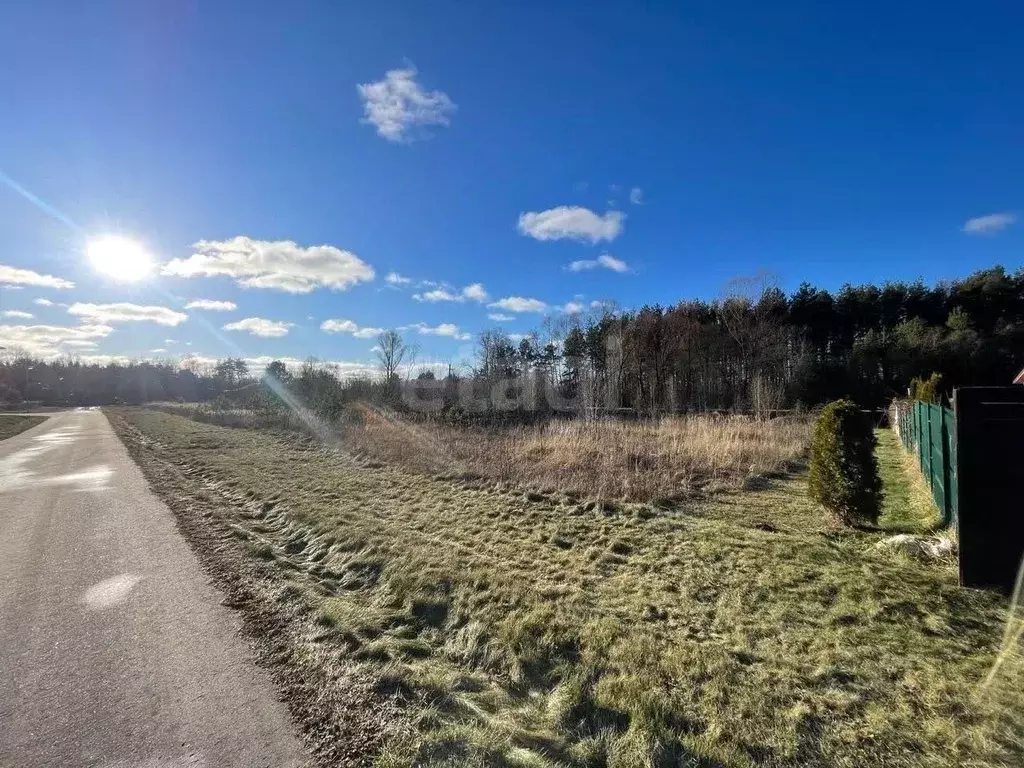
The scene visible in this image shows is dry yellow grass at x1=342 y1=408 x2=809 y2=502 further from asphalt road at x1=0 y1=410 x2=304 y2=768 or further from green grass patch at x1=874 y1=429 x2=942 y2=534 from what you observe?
asphalt road at x1=0 y1=410 x2=304 y2=768

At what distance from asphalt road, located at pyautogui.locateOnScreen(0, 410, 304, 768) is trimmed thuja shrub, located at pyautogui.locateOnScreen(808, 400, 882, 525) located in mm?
6266

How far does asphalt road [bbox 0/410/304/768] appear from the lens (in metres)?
2.48

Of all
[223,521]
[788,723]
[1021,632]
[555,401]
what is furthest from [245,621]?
[555,401]

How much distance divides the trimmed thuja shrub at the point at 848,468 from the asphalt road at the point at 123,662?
20.6 ft

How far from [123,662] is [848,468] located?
24.5 ft

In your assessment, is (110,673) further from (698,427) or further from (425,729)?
(698,427)

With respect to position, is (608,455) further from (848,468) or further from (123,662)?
(123,662)

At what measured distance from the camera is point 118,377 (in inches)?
2945

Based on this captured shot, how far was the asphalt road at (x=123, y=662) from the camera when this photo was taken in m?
2.48

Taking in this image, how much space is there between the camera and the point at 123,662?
10.7 feet

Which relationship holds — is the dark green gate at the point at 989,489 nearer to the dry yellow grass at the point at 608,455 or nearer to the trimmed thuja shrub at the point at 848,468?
the trimmed thuja shrub at the point at 848,468

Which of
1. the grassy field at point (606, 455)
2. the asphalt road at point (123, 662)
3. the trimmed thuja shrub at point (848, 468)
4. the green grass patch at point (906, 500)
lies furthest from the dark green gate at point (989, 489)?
the asphalt road at point (123, 662)

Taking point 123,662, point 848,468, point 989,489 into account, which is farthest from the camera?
point 848,468

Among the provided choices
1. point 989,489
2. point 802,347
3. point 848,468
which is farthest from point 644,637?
point 802,347
